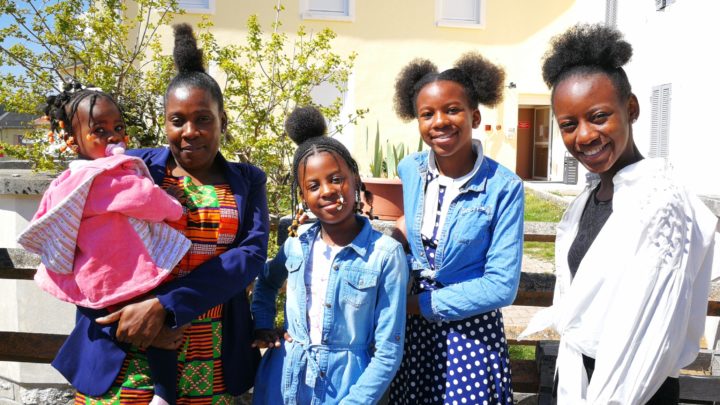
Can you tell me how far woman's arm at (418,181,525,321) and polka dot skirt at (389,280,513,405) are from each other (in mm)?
97

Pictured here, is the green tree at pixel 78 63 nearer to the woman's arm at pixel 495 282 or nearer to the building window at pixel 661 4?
the woman's arm at pixel 495 282

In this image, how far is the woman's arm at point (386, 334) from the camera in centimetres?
212

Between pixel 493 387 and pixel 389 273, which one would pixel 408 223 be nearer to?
pixel 389 273

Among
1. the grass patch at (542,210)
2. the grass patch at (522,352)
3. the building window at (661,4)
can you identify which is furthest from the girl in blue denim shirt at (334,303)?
the building window at (661,4)

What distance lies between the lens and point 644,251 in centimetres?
173

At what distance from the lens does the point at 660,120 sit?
1143 cm

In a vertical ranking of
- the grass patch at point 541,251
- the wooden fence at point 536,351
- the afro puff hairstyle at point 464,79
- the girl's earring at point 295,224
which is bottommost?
the grass patch at point 541,251

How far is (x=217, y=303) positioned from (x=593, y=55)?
159cm

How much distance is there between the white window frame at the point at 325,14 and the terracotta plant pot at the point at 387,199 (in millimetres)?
11570

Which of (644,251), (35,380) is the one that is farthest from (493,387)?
(35,380)

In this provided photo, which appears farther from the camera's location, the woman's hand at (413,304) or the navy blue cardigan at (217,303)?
the woman's hand at (413,304)

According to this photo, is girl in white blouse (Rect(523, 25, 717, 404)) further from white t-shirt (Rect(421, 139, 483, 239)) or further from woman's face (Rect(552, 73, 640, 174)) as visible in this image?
white t-shirt (Rect(421, 139, 483, 239))

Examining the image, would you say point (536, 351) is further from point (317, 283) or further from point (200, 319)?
point (200, 319)

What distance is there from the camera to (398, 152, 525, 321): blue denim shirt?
86.4 inches
